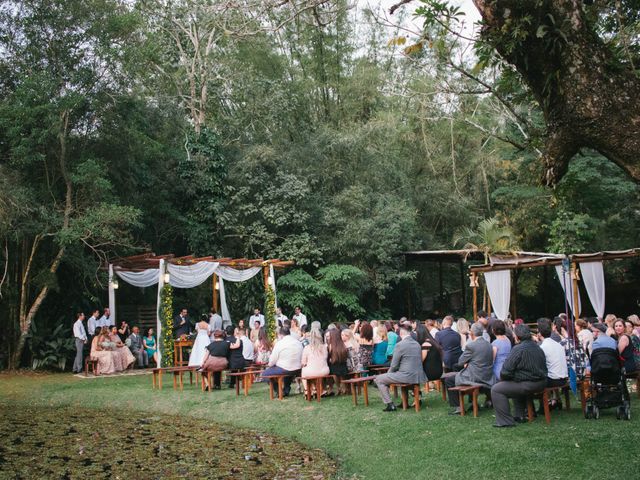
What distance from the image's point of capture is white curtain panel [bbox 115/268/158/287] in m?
18.9

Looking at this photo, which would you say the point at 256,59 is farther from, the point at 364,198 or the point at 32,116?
the point at 32,116

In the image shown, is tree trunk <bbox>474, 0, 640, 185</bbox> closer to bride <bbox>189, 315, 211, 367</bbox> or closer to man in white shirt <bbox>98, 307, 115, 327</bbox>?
bride <bbox>189, 315, 211, 367</bbox>

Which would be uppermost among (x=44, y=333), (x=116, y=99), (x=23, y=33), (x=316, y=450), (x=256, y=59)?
(x=256, y=59)

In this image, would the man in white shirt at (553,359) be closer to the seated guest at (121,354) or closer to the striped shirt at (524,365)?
the striped shirt at (524,365)

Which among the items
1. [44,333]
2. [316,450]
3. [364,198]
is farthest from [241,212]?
[316,450]

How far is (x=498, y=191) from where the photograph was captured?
86.2 ft

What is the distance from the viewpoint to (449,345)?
11.0 m

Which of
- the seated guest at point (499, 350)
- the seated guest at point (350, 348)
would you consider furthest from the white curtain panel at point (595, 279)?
the seated guest at point (499, 350)

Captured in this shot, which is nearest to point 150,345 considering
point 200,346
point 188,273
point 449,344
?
point 188,273

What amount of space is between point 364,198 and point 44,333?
465 inches

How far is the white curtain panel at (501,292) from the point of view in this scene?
20.1 m

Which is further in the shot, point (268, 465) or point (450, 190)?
point (450, 190)

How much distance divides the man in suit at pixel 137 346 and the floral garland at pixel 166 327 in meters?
2.31

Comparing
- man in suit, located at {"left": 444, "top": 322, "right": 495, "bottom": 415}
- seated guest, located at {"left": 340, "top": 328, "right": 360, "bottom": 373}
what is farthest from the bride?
man in suit, located at {"left": 444, "top": 322, "right": 495, "bottom": 415}
